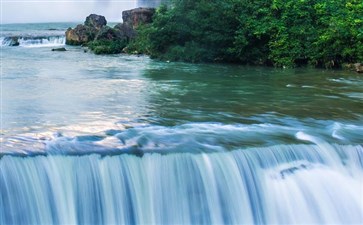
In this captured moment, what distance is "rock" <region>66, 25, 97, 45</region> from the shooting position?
114 feet

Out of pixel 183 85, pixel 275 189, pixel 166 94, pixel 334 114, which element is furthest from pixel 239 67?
pixel 275 189

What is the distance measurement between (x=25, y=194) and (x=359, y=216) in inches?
198

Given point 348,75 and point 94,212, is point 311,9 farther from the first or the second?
point 94,212

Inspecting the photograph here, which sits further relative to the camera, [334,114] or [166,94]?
[166,94]

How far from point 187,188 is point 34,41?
31.3m

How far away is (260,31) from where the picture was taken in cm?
2062

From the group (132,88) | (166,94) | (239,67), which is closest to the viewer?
(166,94)

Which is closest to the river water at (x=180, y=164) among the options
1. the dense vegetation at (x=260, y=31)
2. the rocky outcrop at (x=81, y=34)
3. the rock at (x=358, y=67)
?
the rock at (x=358, y=67)

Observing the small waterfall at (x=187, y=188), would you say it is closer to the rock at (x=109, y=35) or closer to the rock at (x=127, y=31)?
the rock at (x=127, y=31)

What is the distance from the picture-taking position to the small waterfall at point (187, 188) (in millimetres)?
6727

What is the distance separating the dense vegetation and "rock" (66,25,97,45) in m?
13.3

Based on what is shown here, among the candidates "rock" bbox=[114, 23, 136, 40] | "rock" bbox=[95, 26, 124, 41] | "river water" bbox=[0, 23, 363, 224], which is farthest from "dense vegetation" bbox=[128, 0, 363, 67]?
"river water" bbox=[0, 23, 363, 224]

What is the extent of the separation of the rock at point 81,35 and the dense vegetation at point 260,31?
13295 millimetres

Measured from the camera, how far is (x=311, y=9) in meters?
20.7
